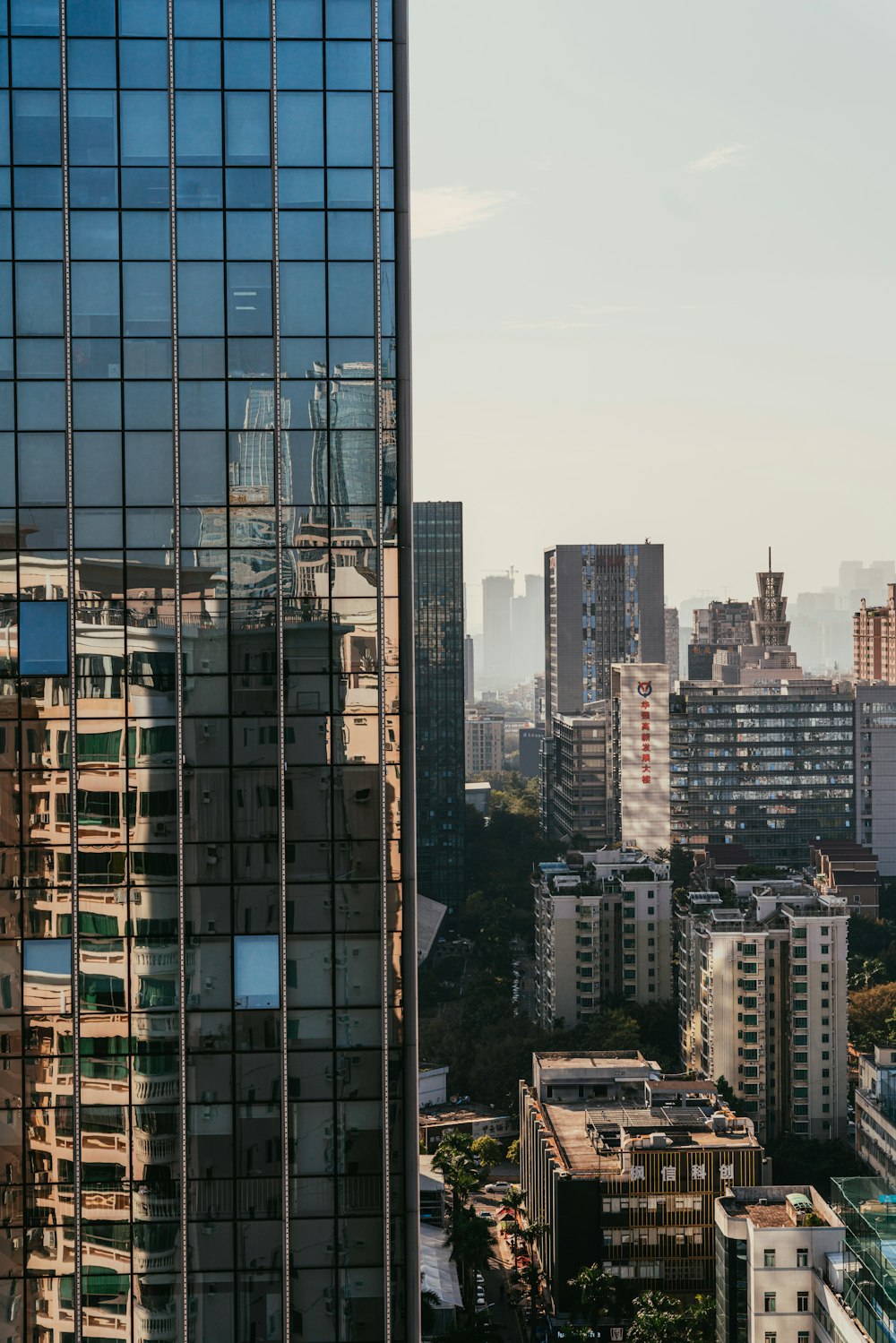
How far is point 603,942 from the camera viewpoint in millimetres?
40656

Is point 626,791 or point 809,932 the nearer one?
point 809,932

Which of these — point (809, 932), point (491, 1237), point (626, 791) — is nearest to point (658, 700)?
point (626, 791)

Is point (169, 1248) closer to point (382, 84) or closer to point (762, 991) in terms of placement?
point (382, 84)

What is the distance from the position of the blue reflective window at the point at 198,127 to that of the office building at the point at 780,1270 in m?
16.2

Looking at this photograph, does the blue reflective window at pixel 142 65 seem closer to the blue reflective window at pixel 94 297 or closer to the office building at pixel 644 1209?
the blue reflective window at pixel 94 297

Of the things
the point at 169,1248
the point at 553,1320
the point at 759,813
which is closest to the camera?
the point at 169,1248

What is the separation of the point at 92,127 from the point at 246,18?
1.58m

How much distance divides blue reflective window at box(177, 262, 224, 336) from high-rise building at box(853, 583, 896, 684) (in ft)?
232

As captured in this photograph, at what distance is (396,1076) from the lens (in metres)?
12.6

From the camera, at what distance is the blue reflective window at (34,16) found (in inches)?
500

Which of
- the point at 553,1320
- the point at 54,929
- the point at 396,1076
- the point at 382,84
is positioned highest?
the point at 382,84

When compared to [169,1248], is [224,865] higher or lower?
higher

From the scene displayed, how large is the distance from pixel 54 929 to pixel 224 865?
5.00ft

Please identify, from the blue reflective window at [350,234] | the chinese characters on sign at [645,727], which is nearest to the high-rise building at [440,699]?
the chinese characters on sign at [645,727]
